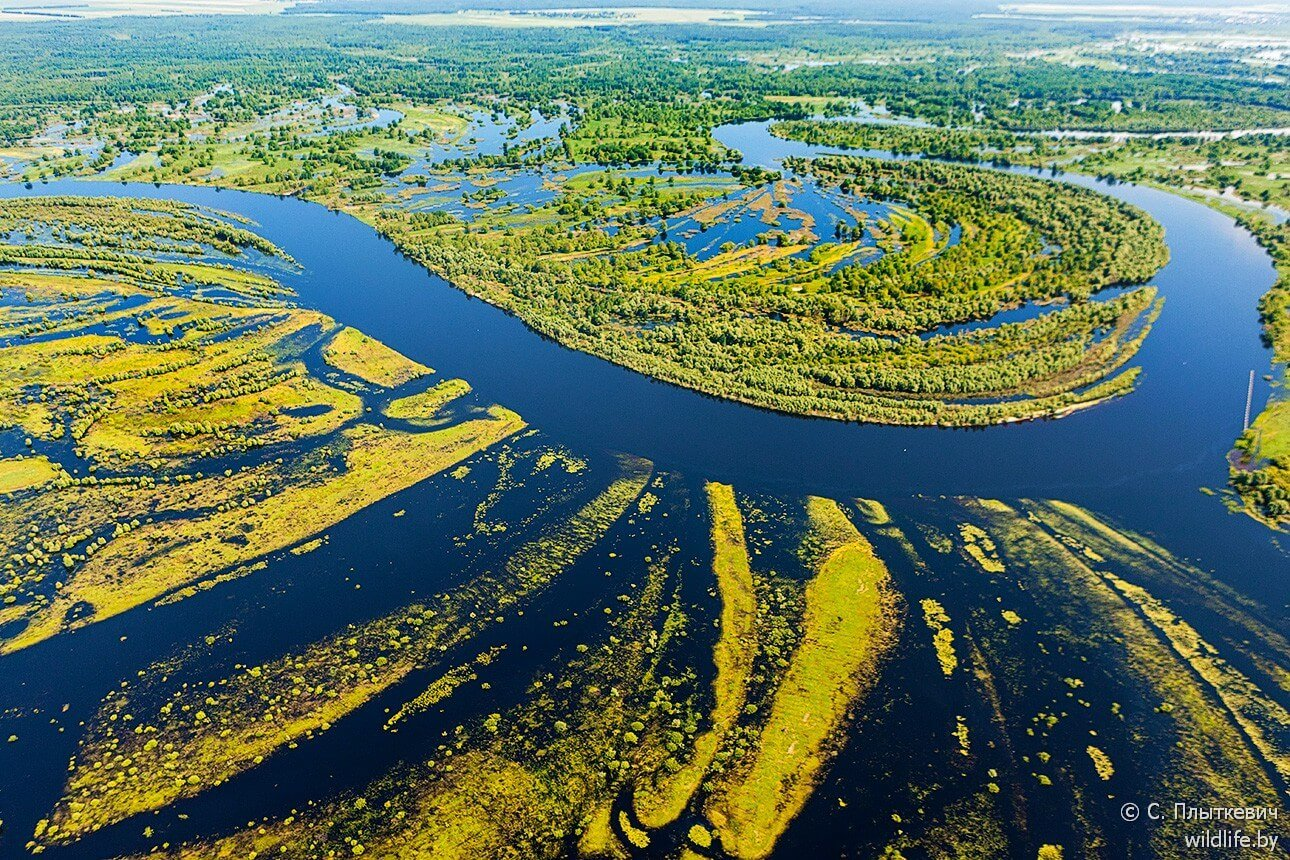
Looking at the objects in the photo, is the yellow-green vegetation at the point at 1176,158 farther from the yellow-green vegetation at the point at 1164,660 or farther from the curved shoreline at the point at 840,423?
the yellow-green vegetation at the point at 1164,660

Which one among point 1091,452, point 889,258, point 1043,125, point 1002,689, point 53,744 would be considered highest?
point 1043,125

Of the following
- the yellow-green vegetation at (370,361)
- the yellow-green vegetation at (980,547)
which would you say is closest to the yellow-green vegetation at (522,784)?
the yellow-green vegetation at (980,547)

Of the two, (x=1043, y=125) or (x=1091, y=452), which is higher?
(x=1043, y=125)

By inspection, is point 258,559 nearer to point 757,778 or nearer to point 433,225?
point 757,778

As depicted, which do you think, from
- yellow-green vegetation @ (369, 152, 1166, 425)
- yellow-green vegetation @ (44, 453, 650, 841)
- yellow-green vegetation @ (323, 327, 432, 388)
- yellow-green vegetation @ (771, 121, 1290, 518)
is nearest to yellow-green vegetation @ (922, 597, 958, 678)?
yellow-green vegetation @ (369, 152, 1166, 425)

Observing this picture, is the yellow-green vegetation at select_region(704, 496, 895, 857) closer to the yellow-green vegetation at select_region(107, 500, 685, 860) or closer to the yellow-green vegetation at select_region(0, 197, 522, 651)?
the yellow-green vegetation at select_region(107, 500, 685, 860)

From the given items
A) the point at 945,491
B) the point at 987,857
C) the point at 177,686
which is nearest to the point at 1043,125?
the point at 945,491

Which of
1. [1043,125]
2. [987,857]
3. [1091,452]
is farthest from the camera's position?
[1043,125]
